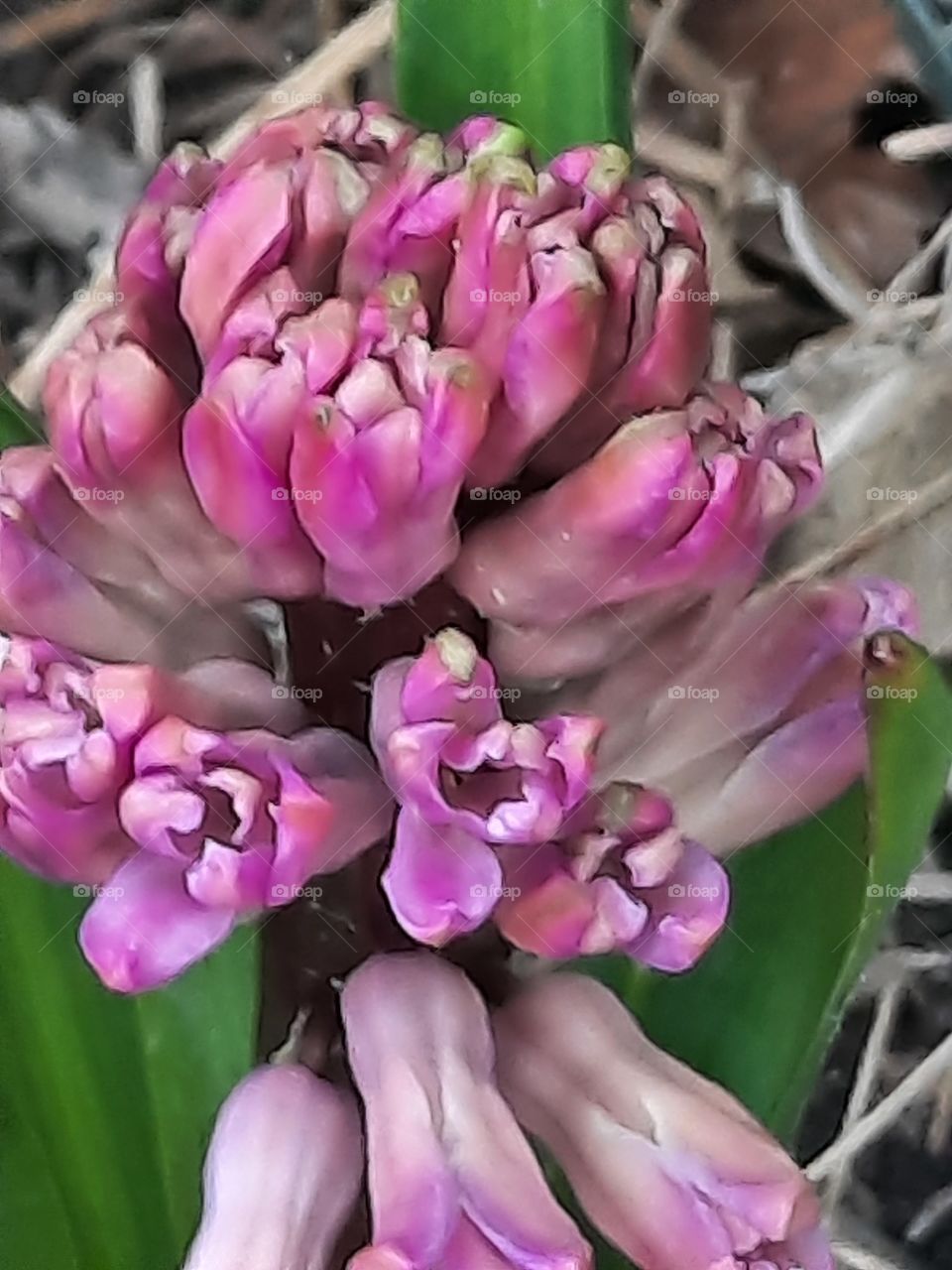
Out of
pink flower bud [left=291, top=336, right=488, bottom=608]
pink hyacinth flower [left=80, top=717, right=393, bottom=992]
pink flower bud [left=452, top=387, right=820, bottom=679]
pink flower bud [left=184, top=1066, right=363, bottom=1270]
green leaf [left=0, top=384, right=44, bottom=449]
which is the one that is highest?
pink flower bud [left=291, top=336, right=488, bottom=608]

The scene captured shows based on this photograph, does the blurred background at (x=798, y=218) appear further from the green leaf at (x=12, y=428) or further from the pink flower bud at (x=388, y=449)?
the pink flower bud at (x=388, y=449)

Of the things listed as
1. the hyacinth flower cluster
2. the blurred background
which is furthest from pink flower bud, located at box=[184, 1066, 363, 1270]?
the blurred background

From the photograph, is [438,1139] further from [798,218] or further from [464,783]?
[798,218]

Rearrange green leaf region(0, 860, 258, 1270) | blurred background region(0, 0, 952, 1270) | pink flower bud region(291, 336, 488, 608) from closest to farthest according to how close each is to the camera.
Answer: pink flower bud region(291, 336, 488, 608), green leaf region(0, 860, 258, 1270), blurred background region(0, 0, 952, 1270)

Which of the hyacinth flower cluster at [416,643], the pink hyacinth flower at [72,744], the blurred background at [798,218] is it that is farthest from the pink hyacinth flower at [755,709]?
the blurred background at [798,218]

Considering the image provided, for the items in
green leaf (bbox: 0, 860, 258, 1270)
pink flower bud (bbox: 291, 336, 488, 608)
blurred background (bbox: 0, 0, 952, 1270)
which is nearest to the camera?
pink flower bud (bbox: 291, 336, 488, 608)

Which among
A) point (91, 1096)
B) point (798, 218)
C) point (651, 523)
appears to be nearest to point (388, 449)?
point (651, 523)

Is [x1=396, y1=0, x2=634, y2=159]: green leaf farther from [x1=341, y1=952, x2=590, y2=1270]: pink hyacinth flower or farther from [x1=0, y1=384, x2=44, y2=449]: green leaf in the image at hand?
[x1=341, y1=952, x2=590, y2=1270]: pink hyacinth flower

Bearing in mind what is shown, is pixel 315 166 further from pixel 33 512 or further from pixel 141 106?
pixel 141 106
